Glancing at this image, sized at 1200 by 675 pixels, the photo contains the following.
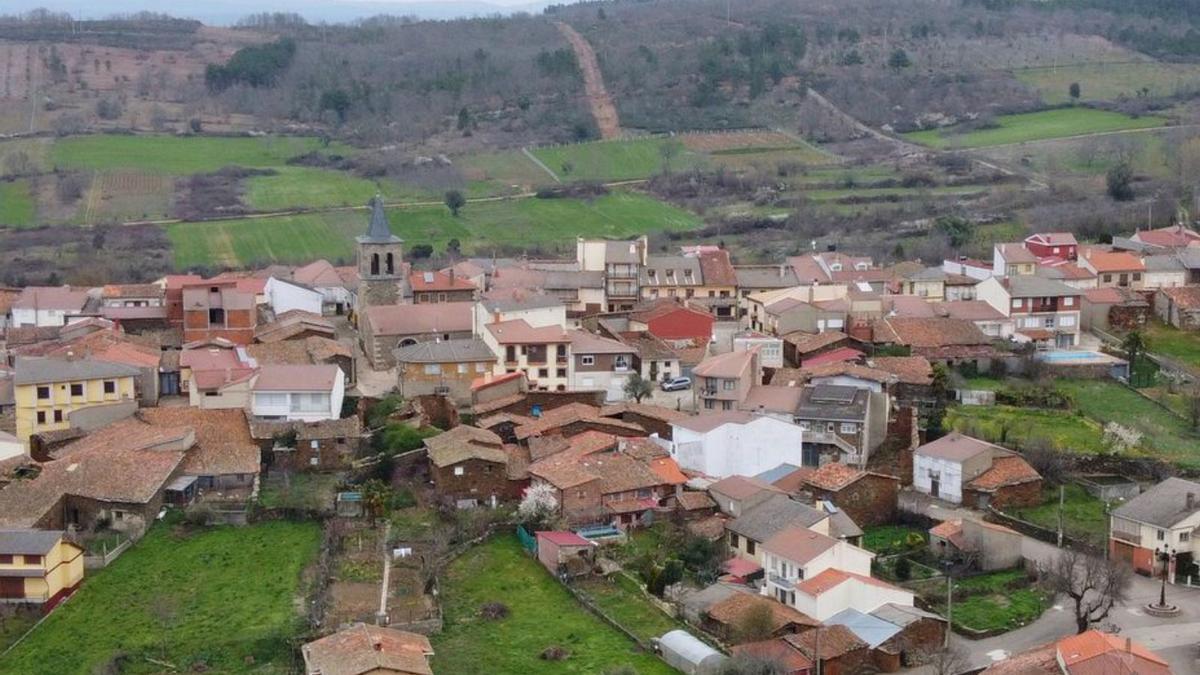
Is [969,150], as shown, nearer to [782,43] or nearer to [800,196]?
[800,196]

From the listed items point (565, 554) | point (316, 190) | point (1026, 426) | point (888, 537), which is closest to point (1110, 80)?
point (316, 190)

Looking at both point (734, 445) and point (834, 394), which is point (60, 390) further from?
point (834, 394)

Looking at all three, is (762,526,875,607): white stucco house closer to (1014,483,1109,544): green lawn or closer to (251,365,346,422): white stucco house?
(1014,483,1109,544): green lawn

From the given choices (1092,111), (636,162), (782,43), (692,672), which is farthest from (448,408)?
(782,43)

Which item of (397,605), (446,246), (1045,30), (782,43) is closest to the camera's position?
(397,605)

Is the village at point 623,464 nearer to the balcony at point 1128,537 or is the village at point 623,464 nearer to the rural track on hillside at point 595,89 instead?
the balcony at point 1128,537

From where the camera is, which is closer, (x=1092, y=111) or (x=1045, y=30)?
(x=1092, y=111)
